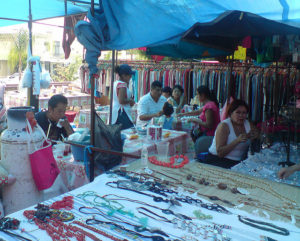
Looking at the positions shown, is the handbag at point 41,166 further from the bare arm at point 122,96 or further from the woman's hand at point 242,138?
the bare arm at point 122,96

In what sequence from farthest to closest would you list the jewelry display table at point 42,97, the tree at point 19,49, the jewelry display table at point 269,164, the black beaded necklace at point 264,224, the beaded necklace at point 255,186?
the tree at point 19,49, the jewelry display table at point 42,97, the jewelry display table at point 269,164, the beaded necklace at point 255,186, the black beaded necklace at point 264,224

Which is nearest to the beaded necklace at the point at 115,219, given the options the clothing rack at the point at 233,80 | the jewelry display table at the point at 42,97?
the clothing rack at the point at 233,80

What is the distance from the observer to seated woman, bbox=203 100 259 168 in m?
3.48

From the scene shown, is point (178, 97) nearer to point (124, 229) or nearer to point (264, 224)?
point (264, 224)

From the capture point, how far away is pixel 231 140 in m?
3.54

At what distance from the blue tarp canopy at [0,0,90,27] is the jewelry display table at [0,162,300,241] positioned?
4125 mm

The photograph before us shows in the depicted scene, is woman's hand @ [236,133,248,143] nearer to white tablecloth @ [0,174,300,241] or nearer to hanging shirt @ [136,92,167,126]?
white tablecloth @ [0,174,300,241]

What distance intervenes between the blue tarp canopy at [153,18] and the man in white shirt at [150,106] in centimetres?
217

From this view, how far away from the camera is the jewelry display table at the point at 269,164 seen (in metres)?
2.66

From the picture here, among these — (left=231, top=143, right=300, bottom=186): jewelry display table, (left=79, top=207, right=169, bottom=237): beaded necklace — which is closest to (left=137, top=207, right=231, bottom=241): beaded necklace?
(left=79, top=207, right=169, bottom=237): beaded necklace

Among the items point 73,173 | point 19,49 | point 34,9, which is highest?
point 19,49

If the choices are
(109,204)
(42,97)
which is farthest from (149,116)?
(42,97)

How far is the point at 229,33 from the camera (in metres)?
3.16

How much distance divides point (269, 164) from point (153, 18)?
1.86m
